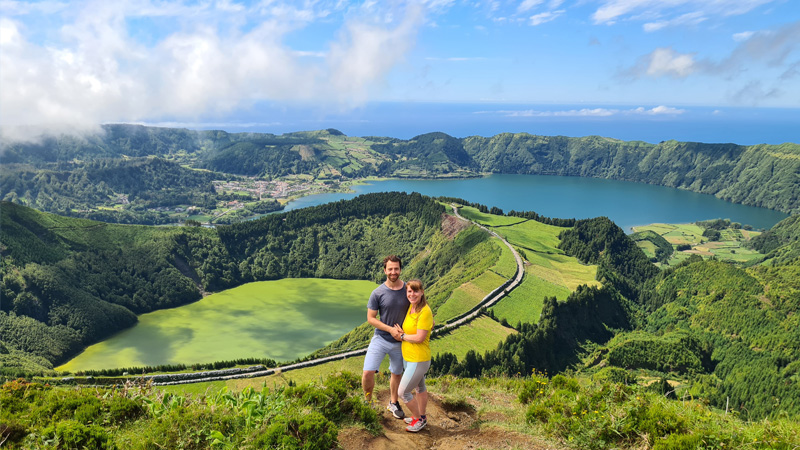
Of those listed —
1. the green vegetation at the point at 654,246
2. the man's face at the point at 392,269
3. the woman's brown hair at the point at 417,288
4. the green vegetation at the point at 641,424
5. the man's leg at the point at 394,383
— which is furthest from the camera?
the green vegetation at the point at 654,246

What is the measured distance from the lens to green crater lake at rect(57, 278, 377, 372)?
85500 mm

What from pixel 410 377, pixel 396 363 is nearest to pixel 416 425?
pixel 410 377

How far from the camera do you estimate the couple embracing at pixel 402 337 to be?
1229 cm

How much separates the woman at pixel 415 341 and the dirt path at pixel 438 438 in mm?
845

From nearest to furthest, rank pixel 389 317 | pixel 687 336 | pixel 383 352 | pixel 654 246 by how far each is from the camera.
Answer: pixel 389 317 → pixel 383 352 → pixel 687 336 → pixel 654 246

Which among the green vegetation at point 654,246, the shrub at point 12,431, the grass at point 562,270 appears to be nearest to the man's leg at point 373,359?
the shrub at point 12,431

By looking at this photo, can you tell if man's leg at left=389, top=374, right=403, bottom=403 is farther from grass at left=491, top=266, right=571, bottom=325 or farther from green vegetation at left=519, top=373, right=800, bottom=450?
grass at left=491, top=266, right=571, bottom=325

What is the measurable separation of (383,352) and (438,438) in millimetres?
2871

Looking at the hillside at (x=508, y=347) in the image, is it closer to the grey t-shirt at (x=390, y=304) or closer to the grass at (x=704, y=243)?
the grey t-shirt at (x=390, y=304)

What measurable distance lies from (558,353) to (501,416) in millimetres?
55987

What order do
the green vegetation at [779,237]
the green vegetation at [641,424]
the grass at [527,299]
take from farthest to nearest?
the green vegetation at [779,237]
the grass at [527,299]
the green vegetation at [641,424]

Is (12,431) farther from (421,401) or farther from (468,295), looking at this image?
(468,295)

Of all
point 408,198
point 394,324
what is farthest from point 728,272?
point 394,324

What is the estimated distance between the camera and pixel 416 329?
1226 centimetres
